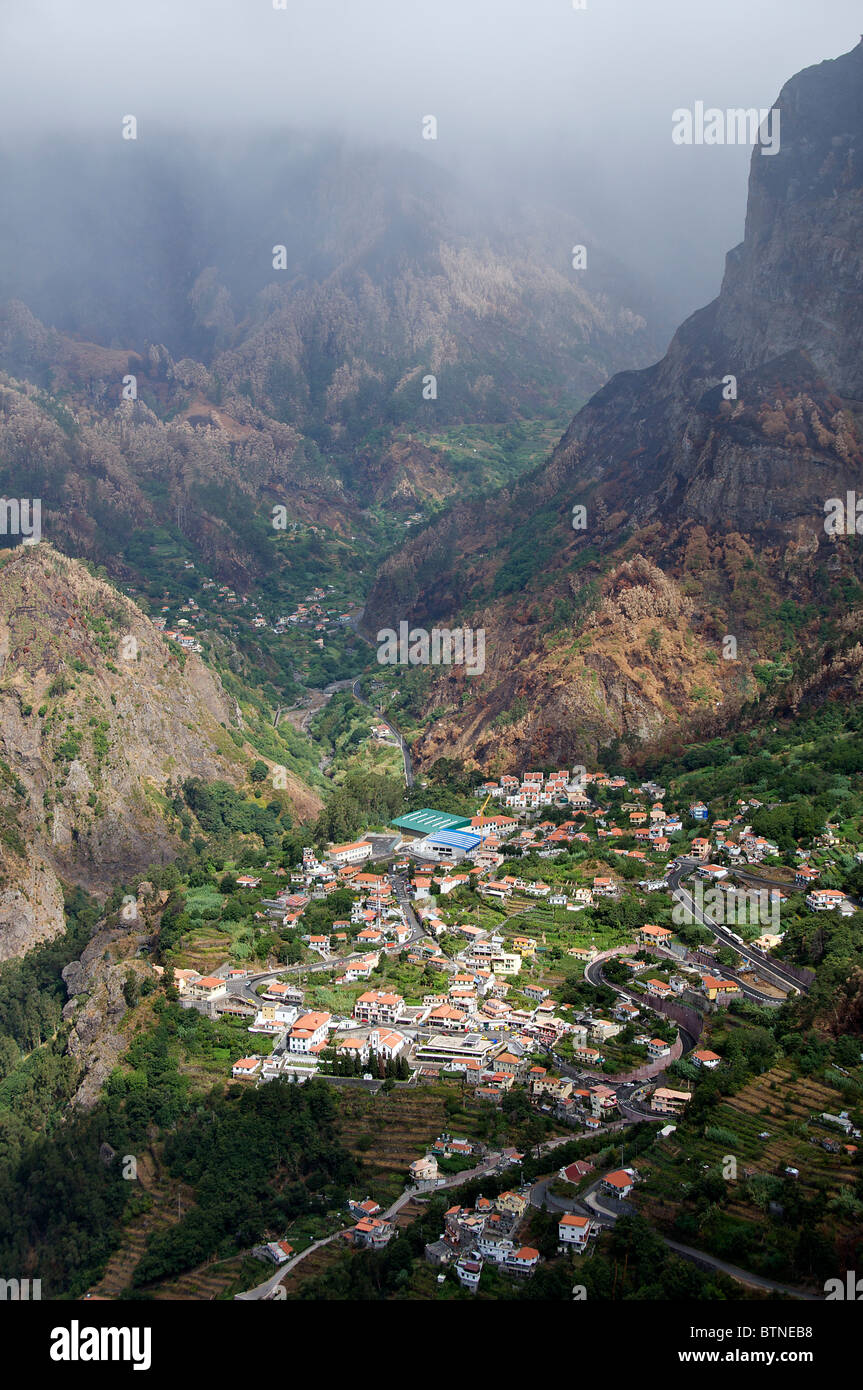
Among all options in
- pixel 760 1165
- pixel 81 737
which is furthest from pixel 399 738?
pixel 760 1165

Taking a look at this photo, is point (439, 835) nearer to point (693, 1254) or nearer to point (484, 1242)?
point (484, 1242)

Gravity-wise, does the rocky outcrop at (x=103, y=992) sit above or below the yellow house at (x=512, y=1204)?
above

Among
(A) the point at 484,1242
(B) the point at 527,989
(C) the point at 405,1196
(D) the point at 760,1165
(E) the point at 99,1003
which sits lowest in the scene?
(C) the point at 405,1196

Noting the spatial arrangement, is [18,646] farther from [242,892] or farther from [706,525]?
[706,525]

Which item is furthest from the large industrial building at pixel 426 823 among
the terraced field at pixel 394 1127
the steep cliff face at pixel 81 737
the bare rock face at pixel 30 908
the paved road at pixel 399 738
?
the terraced field at pixel 394 1127

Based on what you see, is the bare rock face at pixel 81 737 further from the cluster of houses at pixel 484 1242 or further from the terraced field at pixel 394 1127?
the cluster of houses at pixel 484 1242
